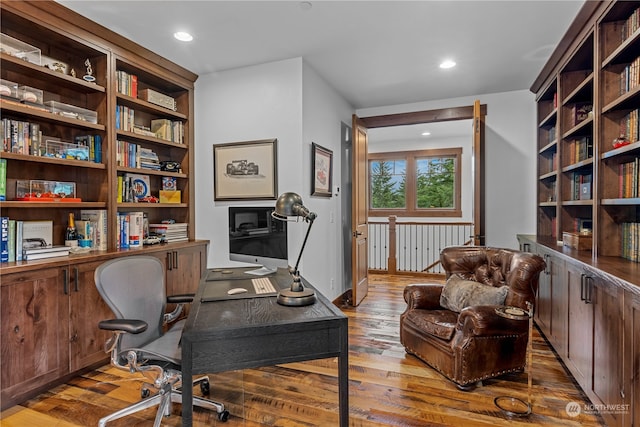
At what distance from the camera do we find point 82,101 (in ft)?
9.45

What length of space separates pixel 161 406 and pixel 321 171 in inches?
101

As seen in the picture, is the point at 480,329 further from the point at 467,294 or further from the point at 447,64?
the point at 447,64

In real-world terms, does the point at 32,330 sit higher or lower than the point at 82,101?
lower

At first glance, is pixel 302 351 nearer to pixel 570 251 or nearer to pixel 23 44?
pixel 570 251

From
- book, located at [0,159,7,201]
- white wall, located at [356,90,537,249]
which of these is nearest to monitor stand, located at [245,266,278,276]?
book, located at [0,159,7,201]

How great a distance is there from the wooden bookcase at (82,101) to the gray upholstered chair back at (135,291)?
0.95 m

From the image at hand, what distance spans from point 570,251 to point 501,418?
1425mm

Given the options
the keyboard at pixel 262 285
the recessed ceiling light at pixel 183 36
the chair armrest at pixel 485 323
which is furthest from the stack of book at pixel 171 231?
the chair armrest at pixel 485 323

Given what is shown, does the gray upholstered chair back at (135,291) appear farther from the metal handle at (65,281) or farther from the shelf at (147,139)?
the shelf at (147,139)

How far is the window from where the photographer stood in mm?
6893

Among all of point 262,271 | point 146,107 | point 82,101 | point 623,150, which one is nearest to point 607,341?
point 623,150

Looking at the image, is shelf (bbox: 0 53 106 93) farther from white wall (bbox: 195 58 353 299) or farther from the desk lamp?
the desk lamp

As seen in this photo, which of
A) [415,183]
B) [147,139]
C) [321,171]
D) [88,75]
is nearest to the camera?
[88,75]

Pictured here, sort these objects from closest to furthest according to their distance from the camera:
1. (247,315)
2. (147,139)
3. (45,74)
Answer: (247,315) < (45,74) < (147,139)
